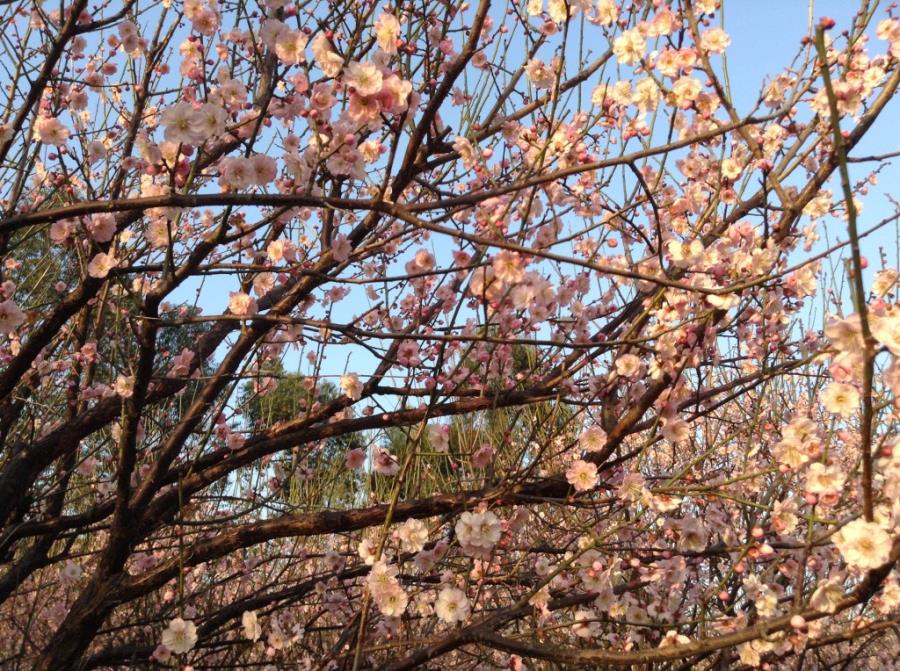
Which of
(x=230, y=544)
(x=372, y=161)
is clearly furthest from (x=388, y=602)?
(x=372, y=161)

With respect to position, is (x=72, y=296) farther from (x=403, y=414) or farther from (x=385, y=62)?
(x=385, y=62)

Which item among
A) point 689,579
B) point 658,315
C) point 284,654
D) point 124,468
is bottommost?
point 284,654

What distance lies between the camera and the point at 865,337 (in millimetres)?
1346

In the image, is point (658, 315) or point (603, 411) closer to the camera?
point (658, 315)

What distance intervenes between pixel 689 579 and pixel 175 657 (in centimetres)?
254

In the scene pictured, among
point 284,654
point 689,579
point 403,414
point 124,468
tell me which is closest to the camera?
point 124,468

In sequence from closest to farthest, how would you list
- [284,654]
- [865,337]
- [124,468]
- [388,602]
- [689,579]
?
1. [865,337]
2. [388,602]
3. [124,468]
4. [689,579]
5. [284,654]

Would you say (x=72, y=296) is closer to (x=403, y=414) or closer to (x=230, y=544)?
(x=230, y=544)

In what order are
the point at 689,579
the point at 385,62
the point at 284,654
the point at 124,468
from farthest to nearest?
the point at 284,654
the point at 689,579
the point at 124,468
the point at 385,62

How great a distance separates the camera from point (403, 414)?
10.1 ft

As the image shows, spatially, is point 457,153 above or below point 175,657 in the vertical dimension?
above

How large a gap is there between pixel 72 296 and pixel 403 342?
135cm

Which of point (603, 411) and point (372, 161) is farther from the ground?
point (372, 161)

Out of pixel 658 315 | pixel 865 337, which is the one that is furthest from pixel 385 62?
pixel 865 337
